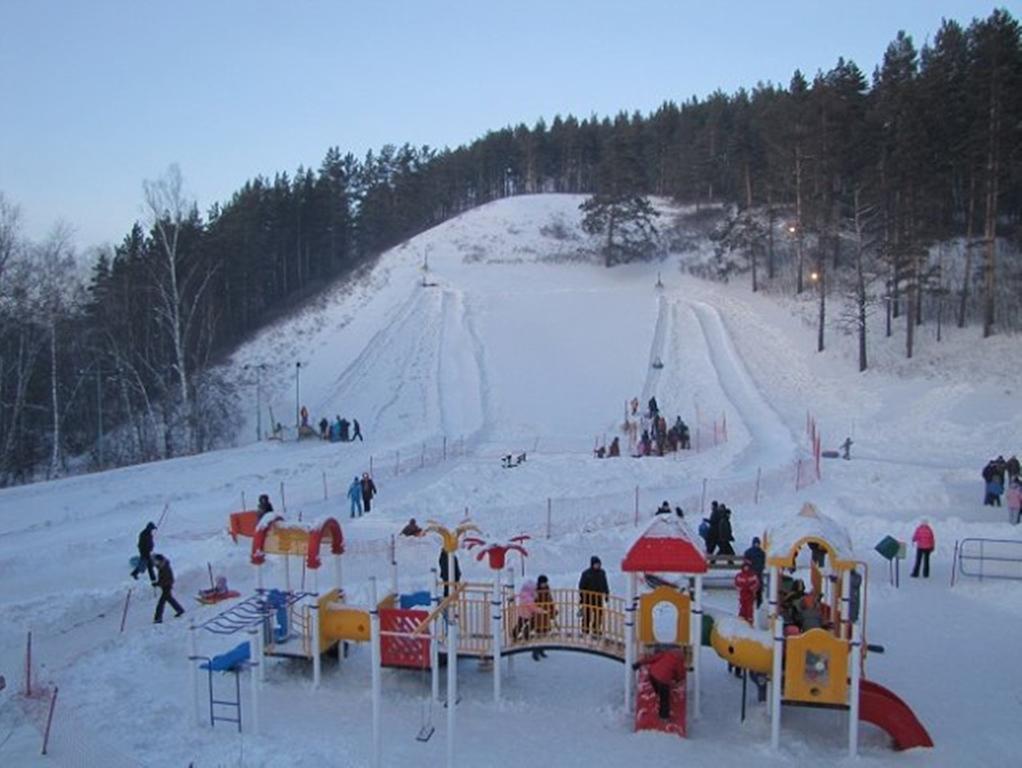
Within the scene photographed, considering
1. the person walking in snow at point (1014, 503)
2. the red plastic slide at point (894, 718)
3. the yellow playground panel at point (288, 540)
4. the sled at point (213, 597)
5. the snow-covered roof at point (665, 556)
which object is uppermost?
the snow-covered roof at point (665, 556)

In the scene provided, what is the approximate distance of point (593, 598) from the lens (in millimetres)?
13688

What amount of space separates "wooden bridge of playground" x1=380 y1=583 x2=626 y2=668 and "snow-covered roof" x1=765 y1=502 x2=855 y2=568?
2316 millimetres

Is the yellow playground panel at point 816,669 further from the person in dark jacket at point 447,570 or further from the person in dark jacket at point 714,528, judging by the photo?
the person in dark jacket at point 714,528

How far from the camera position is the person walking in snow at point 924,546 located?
17.9 meters

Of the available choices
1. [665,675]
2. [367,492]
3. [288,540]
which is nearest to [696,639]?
[665,675]

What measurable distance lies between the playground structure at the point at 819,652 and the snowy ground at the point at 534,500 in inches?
18.3

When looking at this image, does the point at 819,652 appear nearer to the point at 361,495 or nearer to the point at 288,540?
the point at 288,540

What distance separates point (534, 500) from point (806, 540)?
12.8m

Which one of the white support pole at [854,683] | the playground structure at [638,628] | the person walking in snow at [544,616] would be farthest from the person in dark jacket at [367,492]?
the white support pole at [854,683]

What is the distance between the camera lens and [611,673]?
1411cm

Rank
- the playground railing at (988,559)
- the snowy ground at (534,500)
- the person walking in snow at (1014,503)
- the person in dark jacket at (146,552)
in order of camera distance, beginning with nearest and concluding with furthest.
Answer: the snowy ground at (534,500)
the person in dark jacket at (146,552)
the playground railing at (988,559)
the person walking in snow at (1014,503)

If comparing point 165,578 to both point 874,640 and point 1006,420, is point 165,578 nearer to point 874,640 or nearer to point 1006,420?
point 874,640

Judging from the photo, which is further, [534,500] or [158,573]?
→ [534,500]

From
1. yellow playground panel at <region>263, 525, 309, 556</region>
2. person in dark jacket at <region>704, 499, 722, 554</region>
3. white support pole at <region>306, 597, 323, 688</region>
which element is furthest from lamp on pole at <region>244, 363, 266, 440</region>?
white support pole at <region>306, 597, 323, 688</region>
